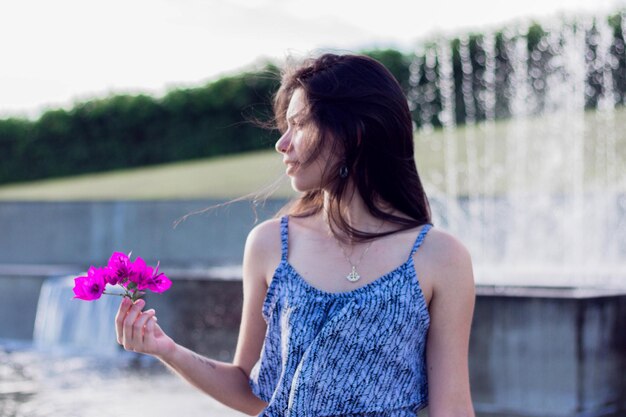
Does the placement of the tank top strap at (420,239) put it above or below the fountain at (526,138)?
above

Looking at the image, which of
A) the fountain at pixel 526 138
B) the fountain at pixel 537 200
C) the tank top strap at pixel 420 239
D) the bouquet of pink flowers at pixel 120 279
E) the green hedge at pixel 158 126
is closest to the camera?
the bouquet of pink flowers at pixel 120 279

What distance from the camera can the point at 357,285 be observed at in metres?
1.80

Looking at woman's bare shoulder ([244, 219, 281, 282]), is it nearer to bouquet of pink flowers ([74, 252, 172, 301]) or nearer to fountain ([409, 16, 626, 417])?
bouquet of pink flowers ([74, 252, 172, 301])

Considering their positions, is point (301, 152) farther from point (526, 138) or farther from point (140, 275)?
point (526, 138)

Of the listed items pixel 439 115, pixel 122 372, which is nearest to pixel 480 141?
pixel 439 115

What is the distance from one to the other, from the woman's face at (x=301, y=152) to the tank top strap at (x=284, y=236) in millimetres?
108

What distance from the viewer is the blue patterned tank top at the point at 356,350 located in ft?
5.76

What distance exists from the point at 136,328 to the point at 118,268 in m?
0.11

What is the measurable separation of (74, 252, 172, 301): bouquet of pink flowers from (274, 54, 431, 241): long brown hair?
1.11 feet

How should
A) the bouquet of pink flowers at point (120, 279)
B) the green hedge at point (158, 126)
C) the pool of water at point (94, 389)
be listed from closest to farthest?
the bouquet of pink flowers at point (120, 279), the pool of water at point (94, 389), the green hedge at point (158, 126)

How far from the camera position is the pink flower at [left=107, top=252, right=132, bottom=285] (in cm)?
169

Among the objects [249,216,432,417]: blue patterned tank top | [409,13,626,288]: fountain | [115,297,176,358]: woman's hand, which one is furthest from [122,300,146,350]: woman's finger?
[409,13,626,288]: fountain

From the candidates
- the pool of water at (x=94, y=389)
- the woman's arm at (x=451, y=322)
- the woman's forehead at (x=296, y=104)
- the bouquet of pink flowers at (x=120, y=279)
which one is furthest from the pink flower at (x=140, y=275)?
the pool of water at (x=94, y=389)

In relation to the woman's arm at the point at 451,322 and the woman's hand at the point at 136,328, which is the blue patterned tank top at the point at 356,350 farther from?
the woman's hand at the point at 136,328
